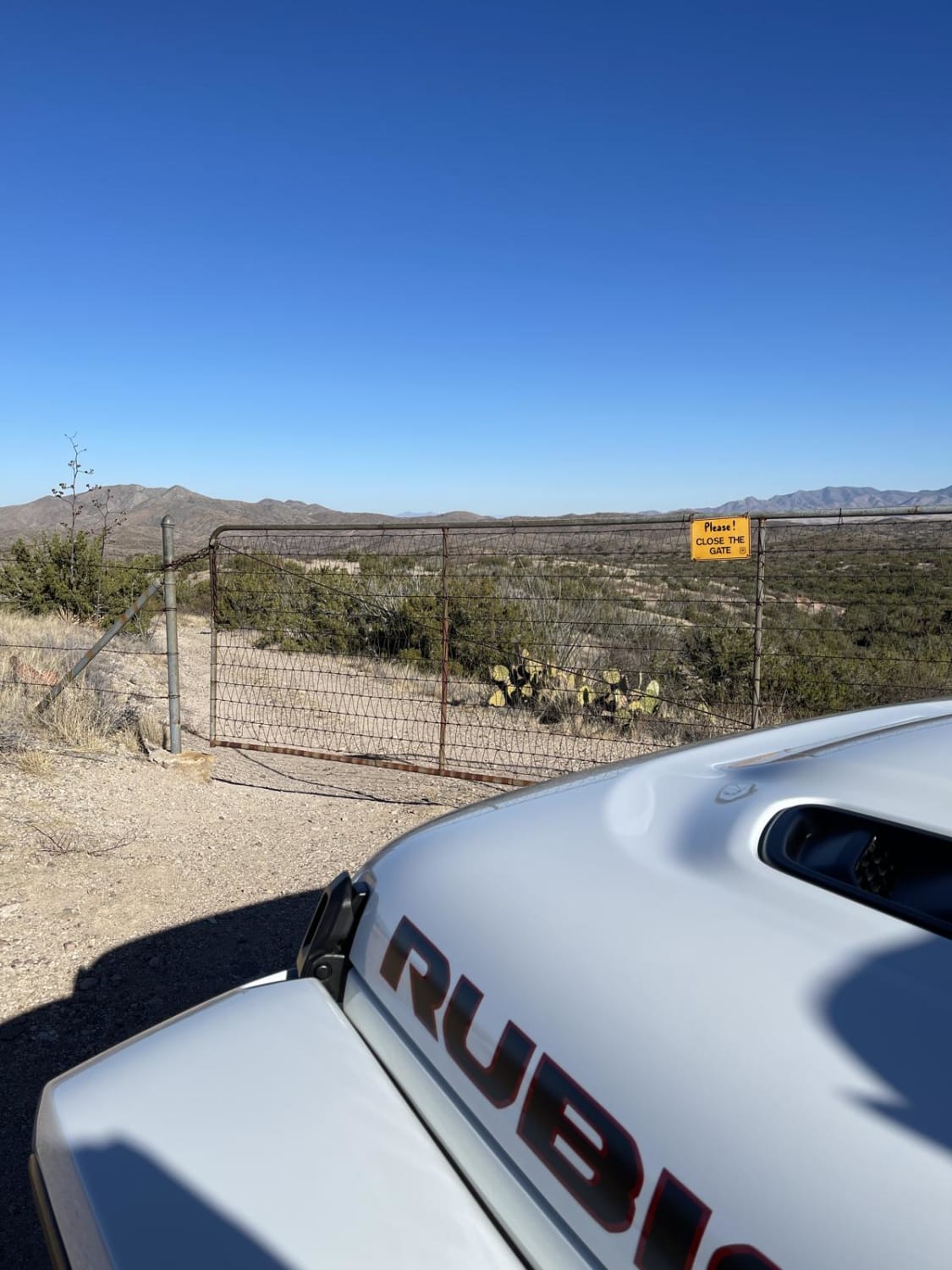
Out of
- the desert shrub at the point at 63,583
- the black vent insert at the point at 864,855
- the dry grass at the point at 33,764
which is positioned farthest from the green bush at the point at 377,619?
the black vent insert at the point at 864,855

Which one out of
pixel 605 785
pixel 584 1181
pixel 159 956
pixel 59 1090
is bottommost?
pixel 159 956

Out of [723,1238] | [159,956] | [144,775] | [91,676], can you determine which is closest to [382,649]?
[91,676]

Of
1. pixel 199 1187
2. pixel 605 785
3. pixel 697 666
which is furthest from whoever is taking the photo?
pixel 697 666

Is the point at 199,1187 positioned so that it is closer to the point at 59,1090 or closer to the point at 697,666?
the point at 59,1090

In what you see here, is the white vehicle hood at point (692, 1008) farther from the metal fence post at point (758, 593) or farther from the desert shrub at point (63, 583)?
the desert shrub at point (63, 583)

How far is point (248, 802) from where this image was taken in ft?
21.2

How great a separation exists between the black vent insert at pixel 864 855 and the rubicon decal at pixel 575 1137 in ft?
1.35

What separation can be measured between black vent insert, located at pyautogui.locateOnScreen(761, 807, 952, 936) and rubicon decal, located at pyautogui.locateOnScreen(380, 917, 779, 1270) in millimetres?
411

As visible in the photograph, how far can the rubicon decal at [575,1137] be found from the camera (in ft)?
2.97

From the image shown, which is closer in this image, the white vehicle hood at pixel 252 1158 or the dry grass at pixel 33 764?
the white vehicle hood at pixel 252 1158

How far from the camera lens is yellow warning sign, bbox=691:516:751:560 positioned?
6.10m

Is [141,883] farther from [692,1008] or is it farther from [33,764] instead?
[692,1008]

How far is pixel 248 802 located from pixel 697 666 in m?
5.88

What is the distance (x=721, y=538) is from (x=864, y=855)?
511 centimetres
